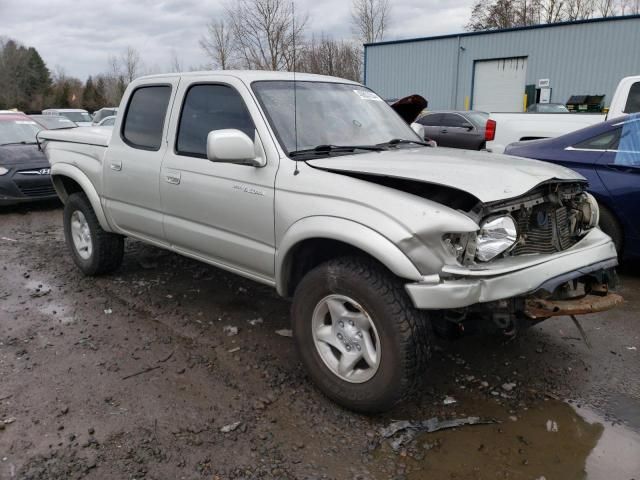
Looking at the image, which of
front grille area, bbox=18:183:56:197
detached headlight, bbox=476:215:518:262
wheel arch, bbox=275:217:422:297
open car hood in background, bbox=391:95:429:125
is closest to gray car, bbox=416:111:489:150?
front grille area, bbox=18:183:56:197

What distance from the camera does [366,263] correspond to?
2871 mm

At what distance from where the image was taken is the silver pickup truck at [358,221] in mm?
2650

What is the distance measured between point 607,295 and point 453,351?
45.2 inches

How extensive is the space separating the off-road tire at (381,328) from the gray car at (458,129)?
1166 centimetres

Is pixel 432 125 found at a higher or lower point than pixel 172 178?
higher

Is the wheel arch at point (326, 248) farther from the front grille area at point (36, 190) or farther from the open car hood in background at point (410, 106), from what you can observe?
the front grille area at point (36, 190)

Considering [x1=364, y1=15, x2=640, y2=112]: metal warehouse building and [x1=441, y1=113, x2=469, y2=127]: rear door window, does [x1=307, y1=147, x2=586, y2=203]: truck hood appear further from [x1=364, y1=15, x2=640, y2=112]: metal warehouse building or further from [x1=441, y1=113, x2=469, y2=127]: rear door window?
[x1=364, y1=15, x2=640, y2=112]: metal warehouse building

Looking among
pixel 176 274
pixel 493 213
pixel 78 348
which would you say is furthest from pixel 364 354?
pixel 176 274

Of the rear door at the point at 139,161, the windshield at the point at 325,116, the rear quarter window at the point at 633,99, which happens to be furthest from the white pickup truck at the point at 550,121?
the rear door at the point at 139,161

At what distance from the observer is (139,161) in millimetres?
4332

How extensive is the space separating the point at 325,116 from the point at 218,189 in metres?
0.91

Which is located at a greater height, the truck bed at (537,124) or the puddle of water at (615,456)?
the truck bed at (537,124)

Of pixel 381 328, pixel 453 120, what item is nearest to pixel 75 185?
pixel 381 328

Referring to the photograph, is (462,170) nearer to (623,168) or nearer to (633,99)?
(623,168)
